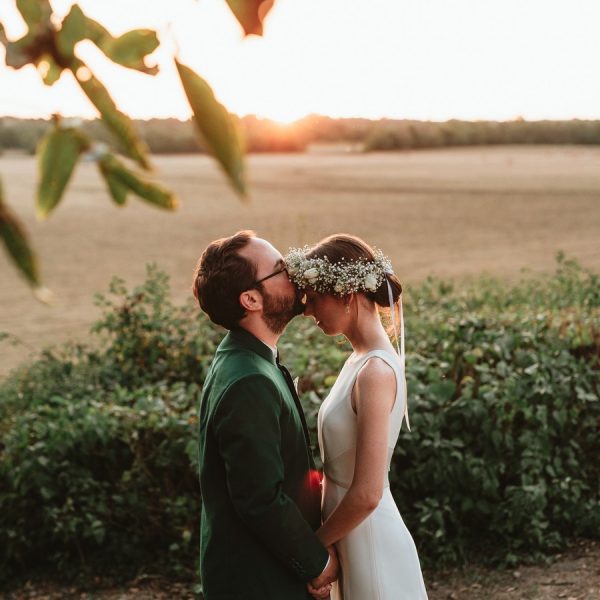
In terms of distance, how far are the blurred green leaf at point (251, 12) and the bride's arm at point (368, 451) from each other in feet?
7.30

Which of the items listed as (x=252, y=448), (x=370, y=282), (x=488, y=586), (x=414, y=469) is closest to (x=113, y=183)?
(x=252, y=448)

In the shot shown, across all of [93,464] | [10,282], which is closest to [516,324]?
[93,464]

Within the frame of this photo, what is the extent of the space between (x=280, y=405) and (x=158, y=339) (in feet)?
13.5

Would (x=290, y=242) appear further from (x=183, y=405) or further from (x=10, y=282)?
(x=183, y=405)

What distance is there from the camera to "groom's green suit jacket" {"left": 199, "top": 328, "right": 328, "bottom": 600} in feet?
8.46

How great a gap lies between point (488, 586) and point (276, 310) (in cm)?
278

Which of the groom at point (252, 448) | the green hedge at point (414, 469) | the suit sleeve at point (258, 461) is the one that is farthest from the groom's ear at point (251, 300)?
the green hedge at point (414, 469)

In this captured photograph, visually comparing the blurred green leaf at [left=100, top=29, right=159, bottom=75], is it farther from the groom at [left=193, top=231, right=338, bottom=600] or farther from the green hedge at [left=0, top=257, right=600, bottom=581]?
the green hedge at [left=0, top=257, right=600, bottom=581]

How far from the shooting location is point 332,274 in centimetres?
290

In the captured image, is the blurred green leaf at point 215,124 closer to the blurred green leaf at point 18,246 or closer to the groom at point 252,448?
the blurred green leaf at point 18,246

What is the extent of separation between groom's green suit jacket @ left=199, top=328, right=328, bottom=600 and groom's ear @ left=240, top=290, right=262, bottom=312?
0.09 meters

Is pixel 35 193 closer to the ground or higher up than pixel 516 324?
higher up

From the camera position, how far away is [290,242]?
78.4 ft

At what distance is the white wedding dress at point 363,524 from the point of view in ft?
9.87
